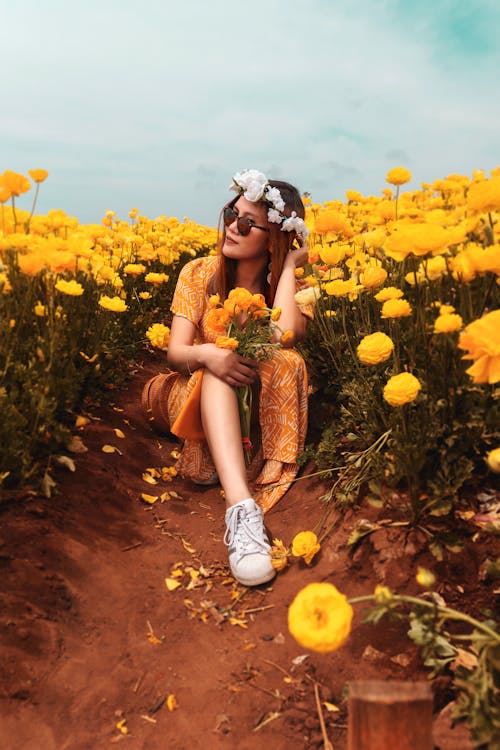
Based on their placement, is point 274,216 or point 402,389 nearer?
point 402,389

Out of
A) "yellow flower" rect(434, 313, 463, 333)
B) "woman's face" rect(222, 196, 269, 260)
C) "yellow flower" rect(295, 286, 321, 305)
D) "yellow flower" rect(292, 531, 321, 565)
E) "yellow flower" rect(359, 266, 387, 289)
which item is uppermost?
"woman's face" rect(222, 196, 269, 260)

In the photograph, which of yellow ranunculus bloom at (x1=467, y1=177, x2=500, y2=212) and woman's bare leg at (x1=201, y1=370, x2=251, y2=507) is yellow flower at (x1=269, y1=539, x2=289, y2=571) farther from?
yellow ranunculus bloom at (x1=467, y1=177, x2=500, y2=212)

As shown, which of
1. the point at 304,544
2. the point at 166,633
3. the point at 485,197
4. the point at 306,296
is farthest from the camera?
the point at 306,296

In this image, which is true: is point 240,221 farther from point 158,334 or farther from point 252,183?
point 158,334

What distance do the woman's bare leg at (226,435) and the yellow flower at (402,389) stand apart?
3.25 feet

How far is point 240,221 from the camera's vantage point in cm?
Result: 306

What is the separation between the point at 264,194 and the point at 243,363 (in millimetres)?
832

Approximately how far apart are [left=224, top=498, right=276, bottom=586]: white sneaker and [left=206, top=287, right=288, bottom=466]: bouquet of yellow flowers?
Answer: 0.47 m

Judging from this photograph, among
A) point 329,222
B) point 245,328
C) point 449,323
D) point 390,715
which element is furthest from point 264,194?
→ point 390,715

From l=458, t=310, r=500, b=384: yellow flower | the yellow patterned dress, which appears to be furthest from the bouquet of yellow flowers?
l=458, t=310, r=500, b=384: yellow flower

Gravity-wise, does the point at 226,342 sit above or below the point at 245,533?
above

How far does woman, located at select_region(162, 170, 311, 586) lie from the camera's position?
9.27 ft

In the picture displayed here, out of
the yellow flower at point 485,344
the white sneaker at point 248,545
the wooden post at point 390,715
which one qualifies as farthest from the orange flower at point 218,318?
the wooden post at point 390,715

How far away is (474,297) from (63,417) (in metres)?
1.77
